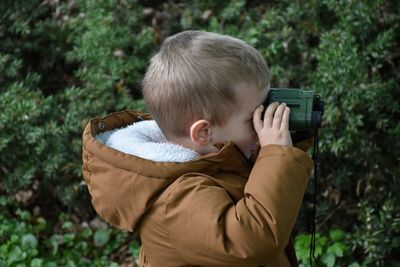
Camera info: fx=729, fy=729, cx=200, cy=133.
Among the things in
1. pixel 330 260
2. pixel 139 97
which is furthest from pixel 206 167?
pixel 139 97

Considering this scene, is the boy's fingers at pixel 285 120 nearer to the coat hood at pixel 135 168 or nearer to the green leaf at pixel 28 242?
the coat hood at pixel 135 168

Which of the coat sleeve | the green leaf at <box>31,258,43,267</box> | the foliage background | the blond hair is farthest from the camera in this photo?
the green leaf at <box>31,258,43,267</box>

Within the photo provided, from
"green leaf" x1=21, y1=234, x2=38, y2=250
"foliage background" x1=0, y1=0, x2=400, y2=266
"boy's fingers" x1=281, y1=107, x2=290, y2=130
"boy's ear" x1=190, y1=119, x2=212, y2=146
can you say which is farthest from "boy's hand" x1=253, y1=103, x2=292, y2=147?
"green leaf" x1=21, y1=234, x2=38, y2=250

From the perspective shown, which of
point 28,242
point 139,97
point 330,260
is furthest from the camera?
point 139,97

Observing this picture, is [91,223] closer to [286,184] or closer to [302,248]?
[302,248]

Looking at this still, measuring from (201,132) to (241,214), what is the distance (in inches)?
12.1

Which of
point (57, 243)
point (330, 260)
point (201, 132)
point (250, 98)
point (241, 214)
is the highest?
point (250, 98)

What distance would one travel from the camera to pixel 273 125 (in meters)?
2.14

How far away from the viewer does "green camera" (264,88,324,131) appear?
7.10 feet

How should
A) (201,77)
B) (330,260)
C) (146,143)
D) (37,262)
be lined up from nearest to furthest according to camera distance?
(201,77) < (146,143) < (330,260) < (37,262)

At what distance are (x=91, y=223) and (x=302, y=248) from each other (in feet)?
4.75

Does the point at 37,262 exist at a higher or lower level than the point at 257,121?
lower

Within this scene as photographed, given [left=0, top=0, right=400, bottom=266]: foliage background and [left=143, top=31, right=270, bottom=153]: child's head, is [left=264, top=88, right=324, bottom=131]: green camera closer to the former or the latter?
[left=143, top=31, right=270, bottom=153]: child's head

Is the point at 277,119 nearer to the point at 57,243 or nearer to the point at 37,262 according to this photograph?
the point at 37,262
